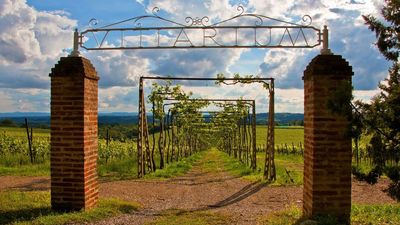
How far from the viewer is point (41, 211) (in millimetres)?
8062

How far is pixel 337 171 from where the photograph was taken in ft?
23.5

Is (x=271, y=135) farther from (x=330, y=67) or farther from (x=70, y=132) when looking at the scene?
(x=70, y=132)

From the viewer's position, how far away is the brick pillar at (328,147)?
7086 millimetres

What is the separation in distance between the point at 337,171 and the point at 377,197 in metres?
6.08

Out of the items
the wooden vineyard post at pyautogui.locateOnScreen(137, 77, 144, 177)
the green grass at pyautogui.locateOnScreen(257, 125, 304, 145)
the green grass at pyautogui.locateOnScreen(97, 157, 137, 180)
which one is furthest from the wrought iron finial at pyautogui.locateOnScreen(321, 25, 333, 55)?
the green grass at pyautogui.locateOnScreen(257, 125, 304, 145)

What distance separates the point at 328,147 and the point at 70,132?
14.4ft

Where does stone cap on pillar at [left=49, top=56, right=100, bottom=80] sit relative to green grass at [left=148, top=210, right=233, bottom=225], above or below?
above

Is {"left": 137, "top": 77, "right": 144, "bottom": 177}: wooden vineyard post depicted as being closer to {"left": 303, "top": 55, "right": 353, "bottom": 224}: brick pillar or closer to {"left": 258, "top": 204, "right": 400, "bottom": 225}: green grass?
{"left": 258, "top": 204, "right": 400, "bottom": 225}: green grass

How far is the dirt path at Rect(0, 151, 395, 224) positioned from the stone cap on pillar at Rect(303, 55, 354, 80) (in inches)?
115

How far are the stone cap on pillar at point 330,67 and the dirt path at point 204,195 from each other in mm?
2917

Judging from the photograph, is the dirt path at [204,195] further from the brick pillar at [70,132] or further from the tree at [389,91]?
the tree at [389,91]

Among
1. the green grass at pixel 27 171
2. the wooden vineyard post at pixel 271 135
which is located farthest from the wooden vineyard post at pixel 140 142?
the wooden vineyard post at pixel 271 135

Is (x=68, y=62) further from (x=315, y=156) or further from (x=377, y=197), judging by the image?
(x=377, y=197)

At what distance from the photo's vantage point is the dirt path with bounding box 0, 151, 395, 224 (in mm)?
9328
